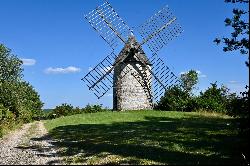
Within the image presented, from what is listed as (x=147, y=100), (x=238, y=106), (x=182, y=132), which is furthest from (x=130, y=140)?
Answer: (x=147, y=100)

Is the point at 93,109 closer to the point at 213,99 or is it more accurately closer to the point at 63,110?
the point at 63,110

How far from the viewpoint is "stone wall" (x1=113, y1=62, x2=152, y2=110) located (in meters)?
52.5

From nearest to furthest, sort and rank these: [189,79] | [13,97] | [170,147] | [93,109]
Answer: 1. [170,147]
2. [13,97]
3. [93,109]
4. [189,79]

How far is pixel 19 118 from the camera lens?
52156mm

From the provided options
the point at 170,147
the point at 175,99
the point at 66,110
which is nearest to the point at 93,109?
the point at 66,110

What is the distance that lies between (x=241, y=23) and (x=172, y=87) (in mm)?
38963

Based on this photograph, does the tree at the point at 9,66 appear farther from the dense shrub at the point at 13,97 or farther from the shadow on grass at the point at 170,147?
the shadow on grass at the point at 170,147

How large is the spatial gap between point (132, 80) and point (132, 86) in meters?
0.67

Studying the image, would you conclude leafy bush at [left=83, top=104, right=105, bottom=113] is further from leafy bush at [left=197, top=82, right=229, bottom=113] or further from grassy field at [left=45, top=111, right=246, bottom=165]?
grassy field at [left=45, top=111, right=246, bottom=165]

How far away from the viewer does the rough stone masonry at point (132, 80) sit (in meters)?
52.5

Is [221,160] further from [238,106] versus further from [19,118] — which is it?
[19,118]

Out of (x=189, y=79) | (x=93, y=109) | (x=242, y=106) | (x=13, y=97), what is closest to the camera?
(x=242, y=106)

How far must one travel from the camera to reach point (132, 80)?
52.5 meters

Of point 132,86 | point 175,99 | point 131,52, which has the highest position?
point 131,52
